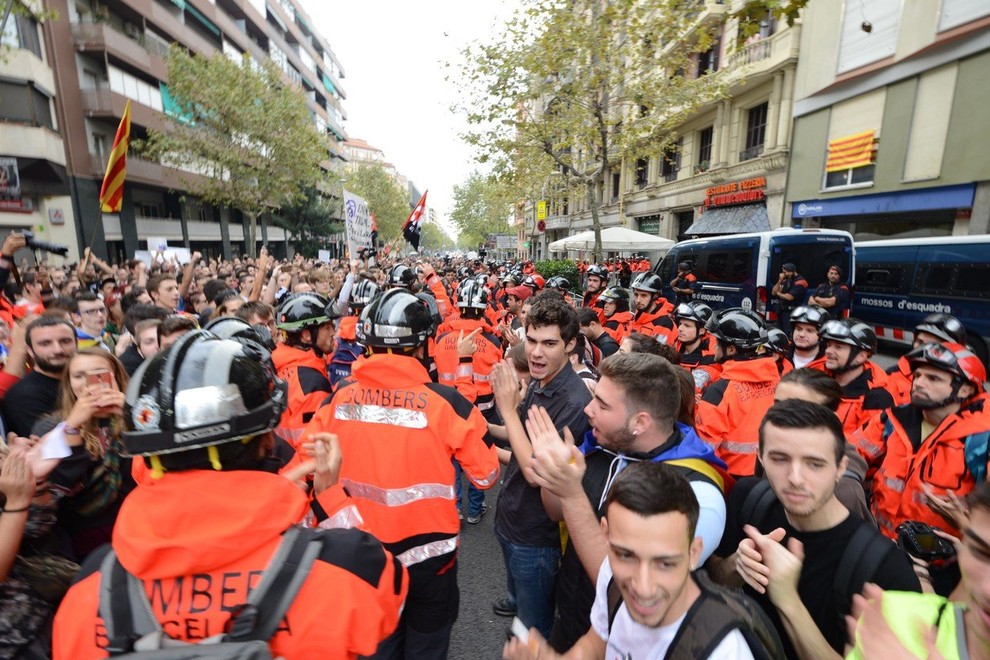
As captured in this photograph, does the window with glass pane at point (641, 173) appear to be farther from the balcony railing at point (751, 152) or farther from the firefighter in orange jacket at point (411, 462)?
the firefighter in orange jacket at point (411, 462)

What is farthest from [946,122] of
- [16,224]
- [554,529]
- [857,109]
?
[16,224]

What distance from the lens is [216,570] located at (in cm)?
117

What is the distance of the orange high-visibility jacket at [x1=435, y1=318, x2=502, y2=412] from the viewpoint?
16.2 feet

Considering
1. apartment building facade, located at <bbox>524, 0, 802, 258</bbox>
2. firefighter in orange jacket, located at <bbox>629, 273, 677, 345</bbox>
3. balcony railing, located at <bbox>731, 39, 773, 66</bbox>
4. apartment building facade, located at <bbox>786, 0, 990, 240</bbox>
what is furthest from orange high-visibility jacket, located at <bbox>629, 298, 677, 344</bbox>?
balcony railing, located at <bbox>731, 39, 773, 66</bbox>

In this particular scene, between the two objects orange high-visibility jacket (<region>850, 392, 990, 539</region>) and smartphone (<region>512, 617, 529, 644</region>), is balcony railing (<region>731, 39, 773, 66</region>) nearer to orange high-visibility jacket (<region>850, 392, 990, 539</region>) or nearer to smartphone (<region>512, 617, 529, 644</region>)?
orange high-visibility jacket (<region>850, 392, 990, 539</region>)

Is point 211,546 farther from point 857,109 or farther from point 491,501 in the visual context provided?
point 857,109

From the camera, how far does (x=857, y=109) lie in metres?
14.8

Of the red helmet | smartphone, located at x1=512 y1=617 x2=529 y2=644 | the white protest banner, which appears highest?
the white protest banner

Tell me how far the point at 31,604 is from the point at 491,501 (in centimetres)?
405

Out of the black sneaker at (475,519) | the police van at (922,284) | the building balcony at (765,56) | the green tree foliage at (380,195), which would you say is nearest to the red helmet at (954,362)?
the black sneaker at (475,519)

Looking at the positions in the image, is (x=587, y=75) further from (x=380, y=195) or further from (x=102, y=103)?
(x=380, y=195)

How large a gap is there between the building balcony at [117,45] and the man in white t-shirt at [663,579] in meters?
30.1

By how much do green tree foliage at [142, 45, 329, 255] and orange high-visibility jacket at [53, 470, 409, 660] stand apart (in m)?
25.3

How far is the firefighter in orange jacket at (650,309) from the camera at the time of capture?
674 centimetres
